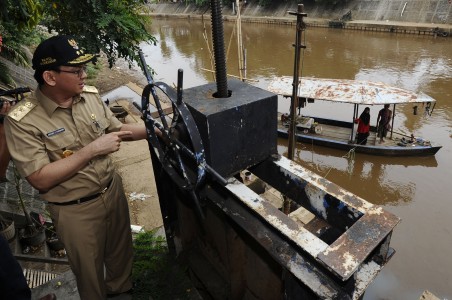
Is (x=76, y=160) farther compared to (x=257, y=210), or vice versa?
(x=76, y=160)

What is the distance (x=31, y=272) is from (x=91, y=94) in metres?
2.86

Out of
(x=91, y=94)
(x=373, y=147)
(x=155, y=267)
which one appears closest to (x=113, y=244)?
(x=155, y=267)

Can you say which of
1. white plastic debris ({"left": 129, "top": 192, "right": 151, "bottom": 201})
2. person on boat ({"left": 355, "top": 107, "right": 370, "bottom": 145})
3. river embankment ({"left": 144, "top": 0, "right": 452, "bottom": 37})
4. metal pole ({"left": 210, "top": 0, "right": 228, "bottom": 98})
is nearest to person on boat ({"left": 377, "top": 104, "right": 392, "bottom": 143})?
person on boat ({"left": 355, "top": 107, "right": 370, "bottom": 145})

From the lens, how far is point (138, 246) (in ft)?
11.1

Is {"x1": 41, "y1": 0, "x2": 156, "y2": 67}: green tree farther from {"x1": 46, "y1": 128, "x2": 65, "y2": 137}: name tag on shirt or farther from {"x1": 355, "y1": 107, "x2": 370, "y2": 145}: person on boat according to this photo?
{"x1": 355, "y1": 107, "x2": 370, "y2": 145}: person on boat

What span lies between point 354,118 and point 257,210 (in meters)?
10.5

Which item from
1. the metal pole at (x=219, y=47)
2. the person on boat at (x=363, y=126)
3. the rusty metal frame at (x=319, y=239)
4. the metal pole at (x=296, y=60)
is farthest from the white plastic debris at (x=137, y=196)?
the person on boat at (x=363, y=126)

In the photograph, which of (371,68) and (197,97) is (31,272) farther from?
(371,68)

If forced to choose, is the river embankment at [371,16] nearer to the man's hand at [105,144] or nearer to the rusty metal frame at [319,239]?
the man's hand at [105,144]

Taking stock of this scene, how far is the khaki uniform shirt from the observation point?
2.14 metres

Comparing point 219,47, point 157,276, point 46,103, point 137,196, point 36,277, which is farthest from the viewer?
point 137,196

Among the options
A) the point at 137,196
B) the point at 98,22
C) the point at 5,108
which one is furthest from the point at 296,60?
the point at 5,108

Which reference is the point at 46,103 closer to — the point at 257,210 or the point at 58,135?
the point at 58,135

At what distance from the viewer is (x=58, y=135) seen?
2326 millimetres
